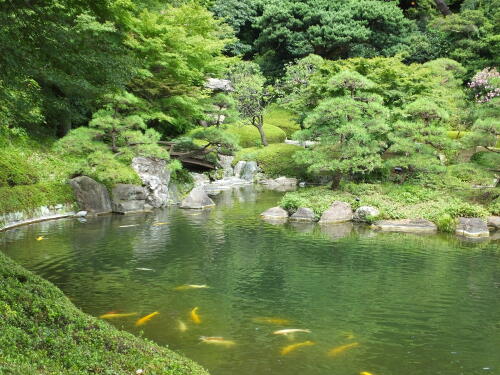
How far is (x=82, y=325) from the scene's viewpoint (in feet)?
17.2

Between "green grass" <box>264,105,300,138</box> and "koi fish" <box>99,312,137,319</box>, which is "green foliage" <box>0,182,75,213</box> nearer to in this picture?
"koi fish" <box>99,312,137,319</box>

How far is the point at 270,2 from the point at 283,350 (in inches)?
1482

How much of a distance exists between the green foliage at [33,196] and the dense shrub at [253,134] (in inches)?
660

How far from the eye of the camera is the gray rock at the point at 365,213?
55.1 ft

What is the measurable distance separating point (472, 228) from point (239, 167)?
15.9 metres

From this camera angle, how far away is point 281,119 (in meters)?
38.8

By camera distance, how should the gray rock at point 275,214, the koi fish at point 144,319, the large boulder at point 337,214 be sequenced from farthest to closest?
the gray rock at point 275,214, the large boulder at point 337,214, the koi fish at point 144,319

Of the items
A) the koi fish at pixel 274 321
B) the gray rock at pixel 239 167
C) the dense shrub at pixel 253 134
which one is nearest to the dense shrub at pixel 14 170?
the koi fish at pixel 274 321

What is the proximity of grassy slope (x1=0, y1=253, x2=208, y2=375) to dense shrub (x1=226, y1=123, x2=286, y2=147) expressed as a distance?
91.5ft

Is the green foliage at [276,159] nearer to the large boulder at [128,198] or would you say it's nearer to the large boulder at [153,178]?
the large boulder at [153,178]

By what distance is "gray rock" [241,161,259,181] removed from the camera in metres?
28.5

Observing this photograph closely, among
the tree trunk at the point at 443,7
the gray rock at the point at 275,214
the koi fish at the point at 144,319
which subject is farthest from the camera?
the tree trunk at the point at 443,7

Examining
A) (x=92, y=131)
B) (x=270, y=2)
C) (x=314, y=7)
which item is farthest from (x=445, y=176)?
(x=270, y=2)

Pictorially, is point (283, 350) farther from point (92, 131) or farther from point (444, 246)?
point (92, 131)
